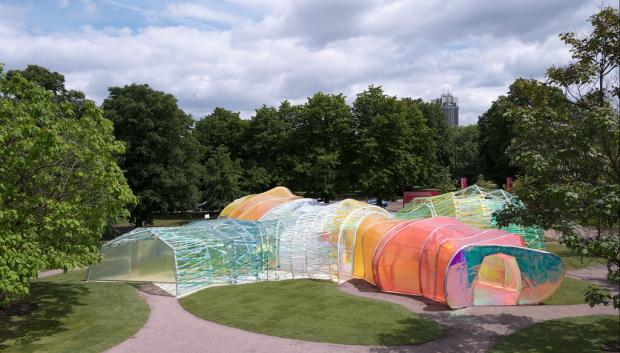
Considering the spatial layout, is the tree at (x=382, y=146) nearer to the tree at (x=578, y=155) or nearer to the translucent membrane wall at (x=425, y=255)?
the translucent membrane wall at (x=425, y=255)

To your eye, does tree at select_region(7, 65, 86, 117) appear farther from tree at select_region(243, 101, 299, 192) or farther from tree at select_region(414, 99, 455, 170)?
tree at select_region(414, 99, 455, 170)

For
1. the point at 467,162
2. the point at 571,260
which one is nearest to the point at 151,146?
the point at 571,260

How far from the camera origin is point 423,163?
56750 millimetres

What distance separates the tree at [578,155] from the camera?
35.2ft

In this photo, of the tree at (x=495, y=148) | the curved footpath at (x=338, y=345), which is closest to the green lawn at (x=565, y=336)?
the curved footpath at (x=338, y=345)

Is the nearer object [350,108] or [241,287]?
[241,287]

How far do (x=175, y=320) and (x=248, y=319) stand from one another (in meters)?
2.74

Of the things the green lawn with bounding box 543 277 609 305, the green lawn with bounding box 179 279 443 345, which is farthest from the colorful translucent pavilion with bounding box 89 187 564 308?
the green lawn with bounding box 179 279 443 345

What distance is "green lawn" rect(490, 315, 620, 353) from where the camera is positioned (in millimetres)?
13422

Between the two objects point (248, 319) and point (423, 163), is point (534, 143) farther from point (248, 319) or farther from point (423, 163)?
point (423, 163)

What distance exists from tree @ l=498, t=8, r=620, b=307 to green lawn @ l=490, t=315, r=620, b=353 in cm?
266

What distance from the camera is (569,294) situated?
65.1 ft

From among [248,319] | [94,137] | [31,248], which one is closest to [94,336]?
[31,248]

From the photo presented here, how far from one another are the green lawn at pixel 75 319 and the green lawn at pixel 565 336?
12238 millimetres
